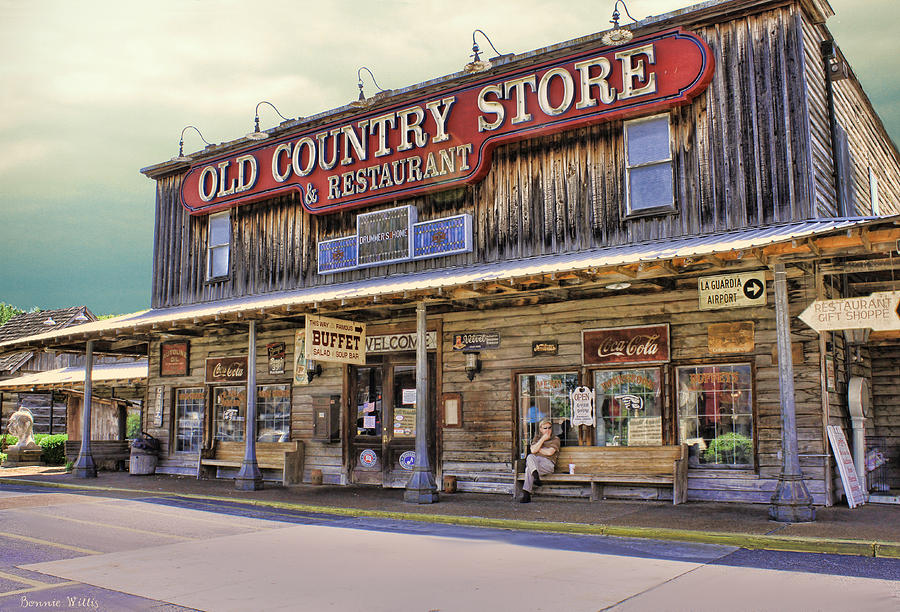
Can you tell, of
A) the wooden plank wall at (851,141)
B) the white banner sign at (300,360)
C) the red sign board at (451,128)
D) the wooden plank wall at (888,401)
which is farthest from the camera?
the white banner sign at (300,360)

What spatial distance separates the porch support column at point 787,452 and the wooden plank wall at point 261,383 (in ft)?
28.4

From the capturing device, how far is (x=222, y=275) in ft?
59.8

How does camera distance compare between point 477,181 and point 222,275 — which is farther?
point 222,275

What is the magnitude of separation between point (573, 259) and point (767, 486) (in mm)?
4288

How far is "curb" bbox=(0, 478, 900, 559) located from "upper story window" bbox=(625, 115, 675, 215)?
5.39m

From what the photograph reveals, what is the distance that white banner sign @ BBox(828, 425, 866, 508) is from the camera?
10.5 meters

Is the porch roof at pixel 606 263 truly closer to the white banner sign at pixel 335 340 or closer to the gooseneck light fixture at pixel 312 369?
the white banner sign at pixel 335 340

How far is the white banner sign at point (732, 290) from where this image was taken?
36.4 feet

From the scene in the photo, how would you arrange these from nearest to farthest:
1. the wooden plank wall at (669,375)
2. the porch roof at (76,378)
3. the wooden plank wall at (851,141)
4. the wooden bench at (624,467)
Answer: the wooden plank wall at (669,375)
the wooden bench at (624,467)
the wooden plank wall at (851,141)
the porch roof at (76,378)

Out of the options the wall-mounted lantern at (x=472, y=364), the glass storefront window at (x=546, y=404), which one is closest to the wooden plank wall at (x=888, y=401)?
the glass storefront window at (x=546, y=404)

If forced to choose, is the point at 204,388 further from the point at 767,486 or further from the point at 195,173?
the point at 767,486

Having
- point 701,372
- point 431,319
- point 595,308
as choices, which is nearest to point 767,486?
point 701,372

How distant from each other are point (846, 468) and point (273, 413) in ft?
36.5

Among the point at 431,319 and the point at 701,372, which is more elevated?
the point at 431,319
